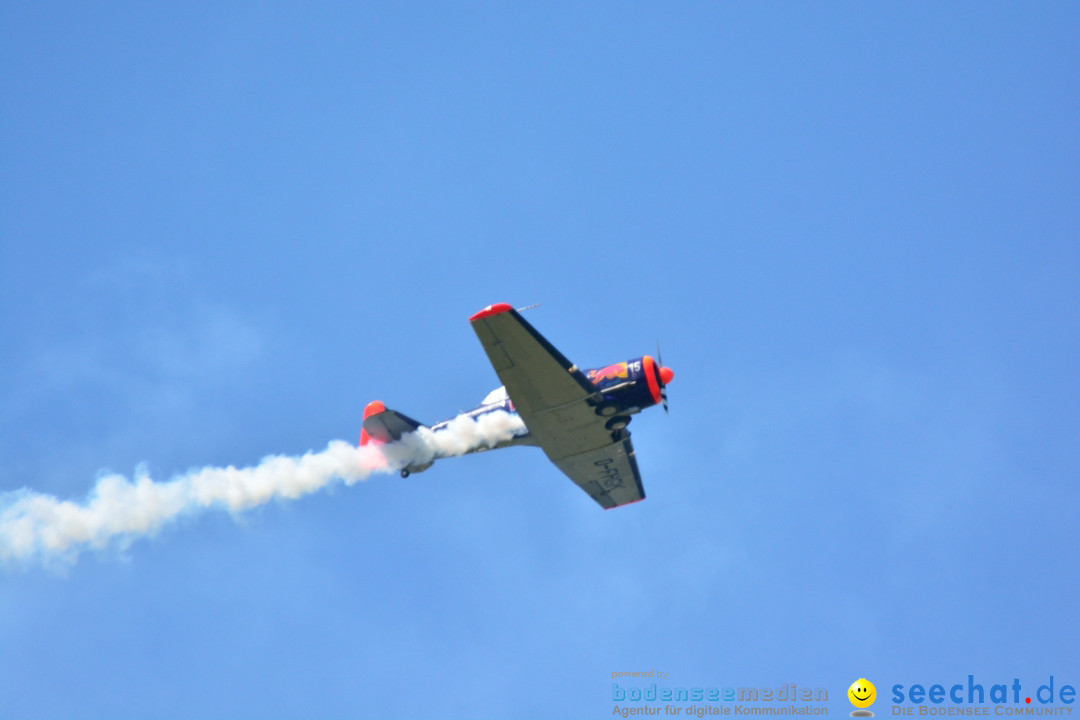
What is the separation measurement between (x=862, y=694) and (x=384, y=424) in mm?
19314

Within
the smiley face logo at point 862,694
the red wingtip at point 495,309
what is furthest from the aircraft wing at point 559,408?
the smiley face logo at point 862,694

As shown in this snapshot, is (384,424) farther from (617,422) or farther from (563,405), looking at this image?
(617,422)

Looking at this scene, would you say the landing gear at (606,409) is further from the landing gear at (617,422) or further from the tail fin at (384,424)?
the tail fin at (384,424)

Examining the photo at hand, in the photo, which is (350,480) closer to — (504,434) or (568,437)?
(504,434)

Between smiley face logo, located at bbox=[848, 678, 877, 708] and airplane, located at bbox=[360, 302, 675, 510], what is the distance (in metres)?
10.4

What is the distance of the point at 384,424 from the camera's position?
1420 inches

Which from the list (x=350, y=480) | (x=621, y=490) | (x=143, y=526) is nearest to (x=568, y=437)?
(x=621, y=490)

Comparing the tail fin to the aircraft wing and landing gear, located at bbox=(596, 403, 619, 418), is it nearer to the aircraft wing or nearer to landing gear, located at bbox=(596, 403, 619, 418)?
the aircraft wing

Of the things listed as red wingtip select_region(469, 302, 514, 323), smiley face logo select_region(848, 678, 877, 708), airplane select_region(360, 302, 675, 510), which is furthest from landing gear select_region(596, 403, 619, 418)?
smiley face logo select_region(848, 678, 877, 708)

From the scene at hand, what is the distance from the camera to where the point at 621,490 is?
38.4 meters

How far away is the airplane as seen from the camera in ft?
102

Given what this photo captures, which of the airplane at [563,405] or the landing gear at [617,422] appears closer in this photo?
the airplane at [563,405]

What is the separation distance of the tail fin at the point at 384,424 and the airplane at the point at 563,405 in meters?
0.04

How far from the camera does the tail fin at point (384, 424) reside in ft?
117
